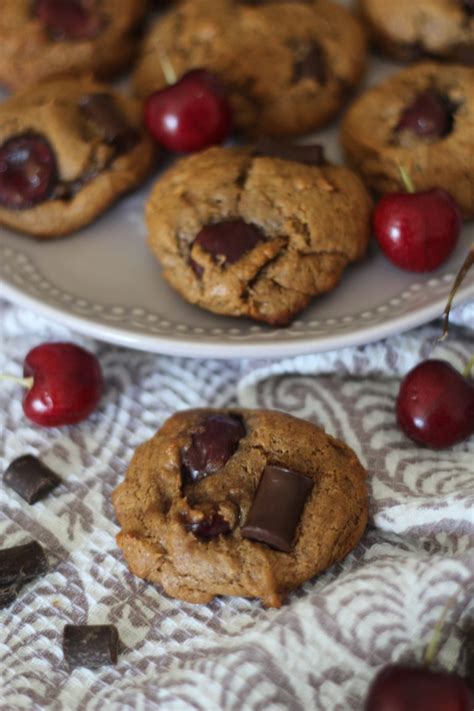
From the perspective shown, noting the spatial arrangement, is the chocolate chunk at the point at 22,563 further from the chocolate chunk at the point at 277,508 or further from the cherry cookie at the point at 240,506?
the chocolate chunk at the point at 277,508

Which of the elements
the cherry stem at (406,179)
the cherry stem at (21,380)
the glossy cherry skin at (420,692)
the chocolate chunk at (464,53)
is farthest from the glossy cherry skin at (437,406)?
the chocolate chunk at (464,53)

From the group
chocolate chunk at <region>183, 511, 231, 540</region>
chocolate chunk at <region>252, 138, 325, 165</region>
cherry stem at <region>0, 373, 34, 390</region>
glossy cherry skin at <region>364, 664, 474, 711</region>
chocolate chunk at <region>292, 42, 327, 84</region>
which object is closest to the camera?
glossy cherry skin at <region>364, 664, 474, 711</region>

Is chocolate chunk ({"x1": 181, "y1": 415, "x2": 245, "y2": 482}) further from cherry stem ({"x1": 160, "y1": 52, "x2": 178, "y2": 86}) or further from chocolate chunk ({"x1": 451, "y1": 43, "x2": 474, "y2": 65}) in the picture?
chocolate chunk ({"x1": 451, "y1": 43, "x2": 474, "y2": 65})

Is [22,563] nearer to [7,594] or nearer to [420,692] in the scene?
[7,594]

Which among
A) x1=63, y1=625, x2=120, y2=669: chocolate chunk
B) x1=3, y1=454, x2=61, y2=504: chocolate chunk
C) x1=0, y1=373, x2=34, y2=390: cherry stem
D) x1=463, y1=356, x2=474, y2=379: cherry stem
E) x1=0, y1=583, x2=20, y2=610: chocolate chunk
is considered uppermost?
x1=0, y1=373, x2=34, y2=390: cherry stem

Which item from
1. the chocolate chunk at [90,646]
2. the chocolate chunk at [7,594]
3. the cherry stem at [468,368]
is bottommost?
the cherry stem at [468,368]

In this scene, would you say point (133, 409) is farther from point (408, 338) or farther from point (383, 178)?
point (383, 178)

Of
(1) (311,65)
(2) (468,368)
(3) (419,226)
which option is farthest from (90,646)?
(1) (311,65)

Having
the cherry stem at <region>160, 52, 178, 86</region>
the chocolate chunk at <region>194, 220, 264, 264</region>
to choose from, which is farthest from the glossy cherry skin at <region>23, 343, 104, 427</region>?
the cherry stem at <region>160, 52, 178, 86</region>
